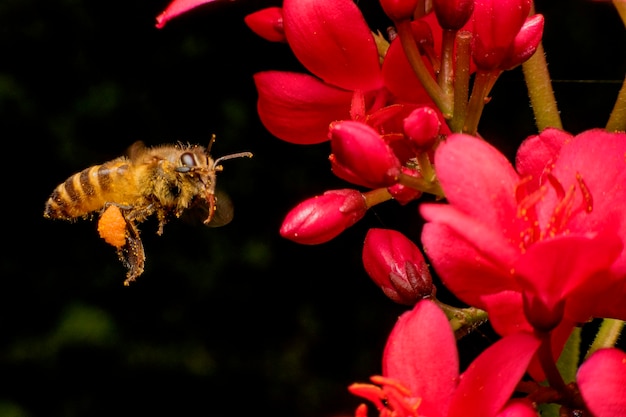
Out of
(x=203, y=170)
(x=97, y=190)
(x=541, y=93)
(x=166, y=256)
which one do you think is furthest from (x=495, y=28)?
(x=166, y=256)

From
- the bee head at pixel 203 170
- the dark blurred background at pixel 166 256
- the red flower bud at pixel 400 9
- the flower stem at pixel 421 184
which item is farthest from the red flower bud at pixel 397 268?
the dark blurred background at pixel 166 256

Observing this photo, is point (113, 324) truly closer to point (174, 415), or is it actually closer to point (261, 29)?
point (174, 415)

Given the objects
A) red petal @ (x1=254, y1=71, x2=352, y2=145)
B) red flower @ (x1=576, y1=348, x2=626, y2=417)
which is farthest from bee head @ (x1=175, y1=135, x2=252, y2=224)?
red flower @ (x1=576, y1=348, x2=626, y2=417)

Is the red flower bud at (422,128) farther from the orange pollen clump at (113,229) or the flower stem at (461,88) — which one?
the orange pollen clump at (113,229)

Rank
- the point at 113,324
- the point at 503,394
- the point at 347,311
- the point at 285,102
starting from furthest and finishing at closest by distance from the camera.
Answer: the point at 347,311 < the point at 113,324 < the point at 285,102 < the point at 503,394

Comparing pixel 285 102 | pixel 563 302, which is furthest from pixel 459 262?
pixel 285 102

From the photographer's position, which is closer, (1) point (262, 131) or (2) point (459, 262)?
(2) point (459, 262)
